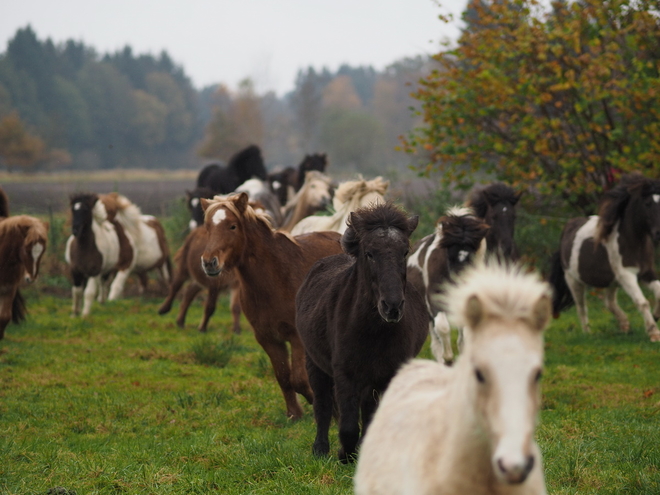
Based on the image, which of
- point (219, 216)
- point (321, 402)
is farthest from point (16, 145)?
point (321, 402)

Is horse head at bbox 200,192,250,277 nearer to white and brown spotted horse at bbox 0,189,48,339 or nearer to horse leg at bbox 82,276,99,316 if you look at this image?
white and brown spotted horse at bbox 0,189,48,339

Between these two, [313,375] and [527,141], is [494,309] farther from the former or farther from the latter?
[527,141]

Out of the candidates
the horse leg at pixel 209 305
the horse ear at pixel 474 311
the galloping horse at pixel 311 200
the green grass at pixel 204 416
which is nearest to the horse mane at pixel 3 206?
the green grass at pixel 204 416

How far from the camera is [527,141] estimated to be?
13.9 m

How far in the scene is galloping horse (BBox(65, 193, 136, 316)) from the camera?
42.9 feet

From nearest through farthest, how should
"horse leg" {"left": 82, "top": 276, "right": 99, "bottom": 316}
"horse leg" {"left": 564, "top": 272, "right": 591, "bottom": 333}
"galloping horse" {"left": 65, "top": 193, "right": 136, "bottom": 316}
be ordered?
"horse leg" {"left": 564, "top": 272, "right": 591, "bottom": 333}
"horse leg" {"left": 82, "top": 276, "right": 99, "bottom": 316}
"galloping horse" {"left": 65, "top": 193, "right": 136, "bottom": 316}

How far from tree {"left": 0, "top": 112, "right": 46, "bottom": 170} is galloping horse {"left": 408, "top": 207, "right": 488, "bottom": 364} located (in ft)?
143

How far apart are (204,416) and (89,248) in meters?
6.90

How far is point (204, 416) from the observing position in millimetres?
7152

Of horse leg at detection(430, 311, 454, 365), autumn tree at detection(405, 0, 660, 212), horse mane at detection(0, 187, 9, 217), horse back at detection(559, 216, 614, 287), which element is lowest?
horse leg at detection(430, 311, 454, 365)

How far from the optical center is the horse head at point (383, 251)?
4.65 meters

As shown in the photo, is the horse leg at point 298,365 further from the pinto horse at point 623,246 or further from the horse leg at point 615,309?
the horse leg at point 615,309

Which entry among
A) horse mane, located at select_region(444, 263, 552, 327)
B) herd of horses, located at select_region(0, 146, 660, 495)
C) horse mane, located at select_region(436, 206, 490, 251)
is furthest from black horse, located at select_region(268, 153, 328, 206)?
horse mane, located at select_region(444, 263, 552, 327)

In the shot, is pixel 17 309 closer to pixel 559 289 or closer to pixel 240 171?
pixel 240 171
